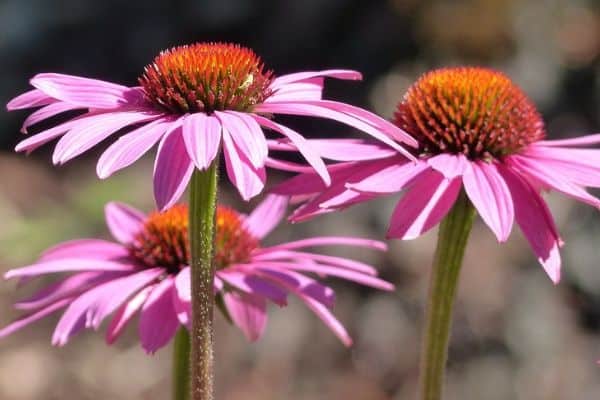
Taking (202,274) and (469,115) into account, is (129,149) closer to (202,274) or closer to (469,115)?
(202,274)

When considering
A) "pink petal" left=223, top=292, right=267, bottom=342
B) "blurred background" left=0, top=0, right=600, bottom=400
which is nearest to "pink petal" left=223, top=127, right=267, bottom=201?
"pink petal" left=223, top=292, right=267, bottom=342

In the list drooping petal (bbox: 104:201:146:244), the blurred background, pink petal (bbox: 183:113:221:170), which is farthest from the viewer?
the blurred background

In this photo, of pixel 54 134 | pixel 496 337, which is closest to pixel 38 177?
pixel 496 337

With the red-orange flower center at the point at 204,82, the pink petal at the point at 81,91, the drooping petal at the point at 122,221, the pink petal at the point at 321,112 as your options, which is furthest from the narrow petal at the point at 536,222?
the drooping petal at the point at 122,221

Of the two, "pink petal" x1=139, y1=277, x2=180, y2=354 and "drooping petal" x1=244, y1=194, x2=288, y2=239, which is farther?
"drooping petal" x1=244, y1=194, x2=288, y2=239

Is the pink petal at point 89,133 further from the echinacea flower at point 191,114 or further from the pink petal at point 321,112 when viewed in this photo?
the pink petal at point 321,112

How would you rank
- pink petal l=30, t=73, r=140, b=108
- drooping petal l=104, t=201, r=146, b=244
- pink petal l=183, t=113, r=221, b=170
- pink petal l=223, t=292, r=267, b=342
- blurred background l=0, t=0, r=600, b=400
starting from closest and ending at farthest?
pink petal l=183, t=113, r=221, b=170
pink petal l=30, t=73, r=140, b=108
pink petal l=223, t=292, r=267, b=342
drooping petal l=104, t=201, r=146, b=244
blurred background l=0, t=0, r=600, b=400

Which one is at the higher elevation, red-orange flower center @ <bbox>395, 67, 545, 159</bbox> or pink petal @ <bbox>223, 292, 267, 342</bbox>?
red-orange flower center @ <bbox>395, 67, 545, 159</bbox>

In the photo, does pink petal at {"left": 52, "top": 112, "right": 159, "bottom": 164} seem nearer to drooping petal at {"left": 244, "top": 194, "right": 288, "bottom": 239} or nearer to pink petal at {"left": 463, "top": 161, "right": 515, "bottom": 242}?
pink petal at {"left": 463, "top": 161, "right": 515, "bottom": 242}
